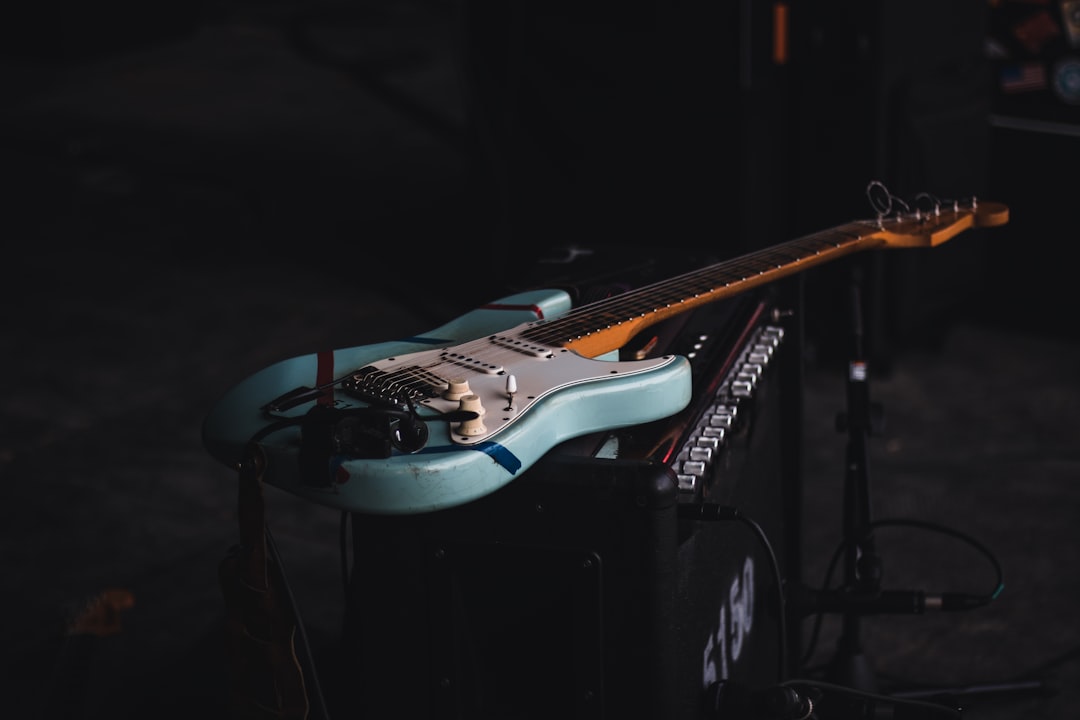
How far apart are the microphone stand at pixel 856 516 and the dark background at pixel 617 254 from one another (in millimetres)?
344

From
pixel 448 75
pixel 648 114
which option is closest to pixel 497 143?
pixel 648 114

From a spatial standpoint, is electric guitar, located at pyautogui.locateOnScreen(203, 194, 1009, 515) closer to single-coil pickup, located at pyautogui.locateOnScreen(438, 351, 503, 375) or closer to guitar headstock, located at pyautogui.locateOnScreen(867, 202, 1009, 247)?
single-coil pickup, located at pyautogui.locateOnScreen(438, 351, 503, 375)

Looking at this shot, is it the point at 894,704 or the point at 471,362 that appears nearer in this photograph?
the point at 471,362

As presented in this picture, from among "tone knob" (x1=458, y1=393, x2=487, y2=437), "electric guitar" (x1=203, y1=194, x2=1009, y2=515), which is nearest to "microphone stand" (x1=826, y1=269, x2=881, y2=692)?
"electric guitar" (x1=203, y1=194, x2=1009, y2=515)

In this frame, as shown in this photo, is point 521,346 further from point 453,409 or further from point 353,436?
point 353,436

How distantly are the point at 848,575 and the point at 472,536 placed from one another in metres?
0.80

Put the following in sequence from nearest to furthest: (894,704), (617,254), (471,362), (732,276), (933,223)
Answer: (471,362) < (894,704) < (732,276) < (933,223) < (617,254)

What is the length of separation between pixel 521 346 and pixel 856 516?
0.74 metres

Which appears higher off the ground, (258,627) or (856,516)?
(258,627)

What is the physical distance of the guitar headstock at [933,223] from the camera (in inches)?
87.2

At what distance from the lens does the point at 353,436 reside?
1582 mm

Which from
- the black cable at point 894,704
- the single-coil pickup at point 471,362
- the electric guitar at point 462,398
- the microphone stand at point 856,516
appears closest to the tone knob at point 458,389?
the electric guitar at point 462,398

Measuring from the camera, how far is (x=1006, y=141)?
4.11m

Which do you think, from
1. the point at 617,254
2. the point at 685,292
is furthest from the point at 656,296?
the point at 617,254
